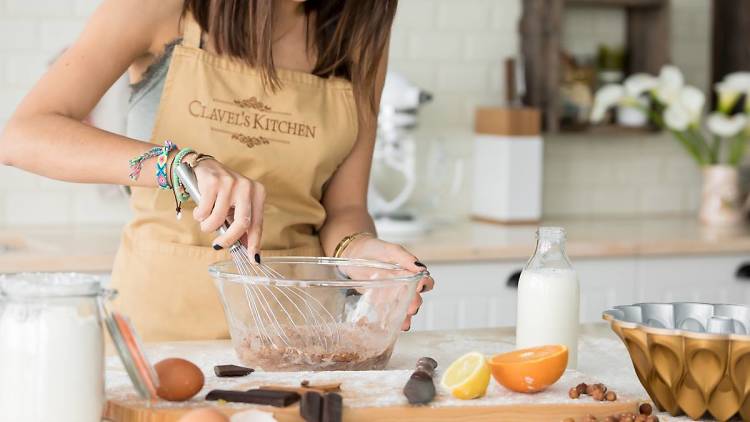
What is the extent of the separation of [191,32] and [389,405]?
38.2 inches

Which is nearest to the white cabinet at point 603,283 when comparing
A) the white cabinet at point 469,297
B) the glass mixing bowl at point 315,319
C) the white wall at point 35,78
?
the white cabinet at point 469,297

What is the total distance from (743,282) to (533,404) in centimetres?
245

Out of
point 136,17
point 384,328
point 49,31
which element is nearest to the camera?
point 384,328

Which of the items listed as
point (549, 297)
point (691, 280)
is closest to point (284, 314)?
point (549, 297)

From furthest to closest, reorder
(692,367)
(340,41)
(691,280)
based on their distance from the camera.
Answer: (691,280), (340,41), (692,367)

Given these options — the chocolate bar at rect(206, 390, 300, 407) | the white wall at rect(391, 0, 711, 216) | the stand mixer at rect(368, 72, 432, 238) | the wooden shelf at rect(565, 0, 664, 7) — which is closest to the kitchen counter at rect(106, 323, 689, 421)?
the chocolate bar at rect(206, 390, 300, 407)

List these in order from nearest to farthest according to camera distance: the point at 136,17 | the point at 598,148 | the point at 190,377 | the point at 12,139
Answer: the point at 190,377 → the point at 12,139 → the point at 136,17 → the point at 598,148

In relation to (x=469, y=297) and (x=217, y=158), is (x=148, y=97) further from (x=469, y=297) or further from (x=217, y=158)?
(x=469, y=297)

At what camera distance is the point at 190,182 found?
1.59 meters

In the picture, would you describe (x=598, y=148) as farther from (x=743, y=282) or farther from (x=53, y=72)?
(x=53, y=72)

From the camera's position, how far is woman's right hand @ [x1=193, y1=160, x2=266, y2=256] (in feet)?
5.03

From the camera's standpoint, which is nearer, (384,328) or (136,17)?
(384,328)

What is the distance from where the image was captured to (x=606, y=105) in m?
3.92

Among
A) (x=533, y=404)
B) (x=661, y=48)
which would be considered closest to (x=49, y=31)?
(x=661, y=48)
